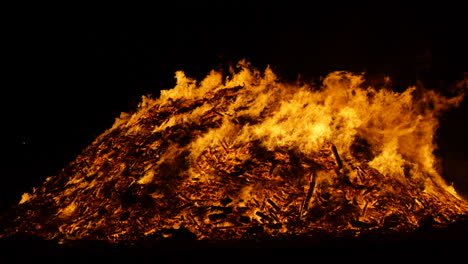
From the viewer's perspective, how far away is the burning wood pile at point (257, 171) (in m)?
4.72

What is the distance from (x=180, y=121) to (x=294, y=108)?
197 centimetres

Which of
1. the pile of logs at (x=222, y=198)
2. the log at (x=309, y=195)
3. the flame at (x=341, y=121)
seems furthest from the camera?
the flame at (x=341, y=121)

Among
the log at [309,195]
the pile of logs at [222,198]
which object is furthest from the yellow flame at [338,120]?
the log at [309,195]

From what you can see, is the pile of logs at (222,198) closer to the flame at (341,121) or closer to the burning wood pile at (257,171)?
the burning wood pile at (257,171)

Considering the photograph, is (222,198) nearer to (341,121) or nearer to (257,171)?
(257,171)

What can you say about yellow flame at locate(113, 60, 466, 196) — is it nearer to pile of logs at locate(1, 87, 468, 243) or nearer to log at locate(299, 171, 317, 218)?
pile of logs at locate(1, 87, 468, 243)

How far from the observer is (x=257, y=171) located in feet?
17.4

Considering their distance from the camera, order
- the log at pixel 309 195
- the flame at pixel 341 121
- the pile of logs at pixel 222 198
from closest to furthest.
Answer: the pile of logs at pixel 222 198, the log at pixel 309 195, the flame at pixel 341 121

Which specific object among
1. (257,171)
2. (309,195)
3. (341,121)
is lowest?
(309,195)

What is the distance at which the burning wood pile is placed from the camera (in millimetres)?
4719

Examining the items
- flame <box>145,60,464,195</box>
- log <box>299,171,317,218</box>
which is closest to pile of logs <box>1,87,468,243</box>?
log <box>299,171,317,218</box>

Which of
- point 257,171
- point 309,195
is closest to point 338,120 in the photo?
point 309,195

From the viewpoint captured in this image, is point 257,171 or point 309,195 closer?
point 309,195

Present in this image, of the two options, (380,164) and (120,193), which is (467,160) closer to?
(380,164)
